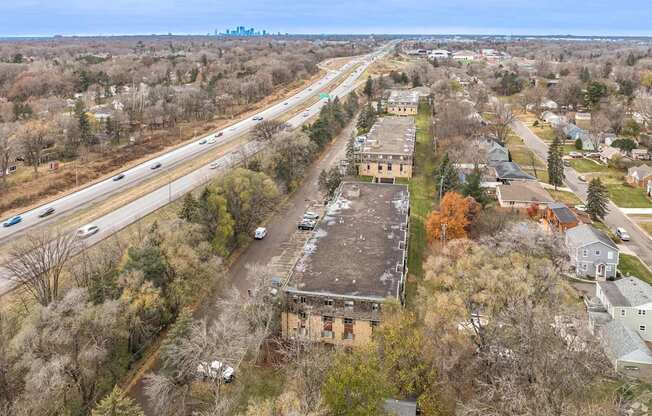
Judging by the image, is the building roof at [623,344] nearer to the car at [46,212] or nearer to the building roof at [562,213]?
the building roof at [562,213]

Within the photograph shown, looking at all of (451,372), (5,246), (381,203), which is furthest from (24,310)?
(381,203)

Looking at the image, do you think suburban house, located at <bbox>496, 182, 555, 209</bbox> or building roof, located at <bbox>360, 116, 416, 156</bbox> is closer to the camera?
suburban house, located at <bbox>496, 182, 555, 209</bbox>

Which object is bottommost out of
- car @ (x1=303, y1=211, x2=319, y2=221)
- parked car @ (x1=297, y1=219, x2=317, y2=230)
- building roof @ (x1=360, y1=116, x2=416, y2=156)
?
parked car @ (x1=297, y1=219, x2=317, y2=230)

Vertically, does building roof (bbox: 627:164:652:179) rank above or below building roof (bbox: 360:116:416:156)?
below

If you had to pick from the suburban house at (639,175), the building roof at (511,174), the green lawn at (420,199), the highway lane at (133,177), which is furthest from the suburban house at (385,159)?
the suburban house at (639,175)

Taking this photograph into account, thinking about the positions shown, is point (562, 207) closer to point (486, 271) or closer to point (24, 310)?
point (486, 271)

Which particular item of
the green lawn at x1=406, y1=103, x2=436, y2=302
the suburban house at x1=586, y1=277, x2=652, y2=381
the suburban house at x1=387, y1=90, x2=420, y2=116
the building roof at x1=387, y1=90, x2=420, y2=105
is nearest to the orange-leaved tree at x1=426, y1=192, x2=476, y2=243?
the green lawn at x1=406, y1=103, x2=436, y2=302

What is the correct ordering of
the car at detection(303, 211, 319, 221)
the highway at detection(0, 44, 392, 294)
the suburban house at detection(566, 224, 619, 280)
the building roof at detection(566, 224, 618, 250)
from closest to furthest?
the suburban house at detection(566, 224, 619, 280)
the building roof at detection(566, 224, 618, 250)
the highway at detection(0, 44, 392, 294)
the car at detection(303, 211, 319, 221)

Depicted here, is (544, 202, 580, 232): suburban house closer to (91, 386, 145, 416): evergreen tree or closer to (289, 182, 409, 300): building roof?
(289, 182, 409, 300): building roof

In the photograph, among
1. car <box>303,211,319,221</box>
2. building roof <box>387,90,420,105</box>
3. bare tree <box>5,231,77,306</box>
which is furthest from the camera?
building roof <box>387,90,420,105</box>
